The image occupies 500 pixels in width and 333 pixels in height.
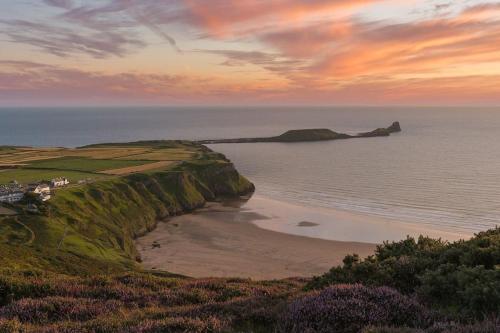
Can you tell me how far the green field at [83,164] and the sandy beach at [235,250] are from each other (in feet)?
117

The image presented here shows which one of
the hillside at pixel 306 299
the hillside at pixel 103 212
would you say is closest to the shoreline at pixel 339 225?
the hillside at pixel 103 212

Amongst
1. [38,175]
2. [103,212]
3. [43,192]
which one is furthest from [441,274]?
[38,175]

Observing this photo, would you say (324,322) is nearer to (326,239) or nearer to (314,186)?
(326,239)

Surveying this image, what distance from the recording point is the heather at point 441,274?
9.38m

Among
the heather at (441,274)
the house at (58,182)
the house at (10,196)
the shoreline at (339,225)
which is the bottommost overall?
the shoreline at (339,225)

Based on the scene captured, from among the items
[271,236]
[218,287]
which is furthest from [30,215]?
[218,287]

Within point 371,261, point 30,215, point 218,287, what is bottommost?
point 30,215

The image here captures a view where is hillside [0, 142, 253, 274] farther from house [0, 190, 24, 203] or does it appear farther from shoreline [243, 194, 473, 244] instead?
shoreline [243, 194, 473, 244]

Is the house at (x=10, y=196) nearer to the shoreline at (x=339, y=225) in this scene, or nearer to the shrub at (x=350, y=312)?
the shoreline at (x=339, y=225)

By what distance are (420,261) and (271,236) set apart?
5897 cm

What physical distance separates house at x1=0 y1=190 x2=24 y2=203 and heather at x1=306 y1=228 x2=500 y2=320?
Answer: 206ft

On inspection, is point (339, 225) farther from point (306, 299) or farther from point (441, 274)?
point (306, 299)

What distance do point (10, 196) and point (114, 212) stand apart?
16.3 meters

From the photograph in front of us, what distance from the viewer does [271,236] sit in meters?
71.8
